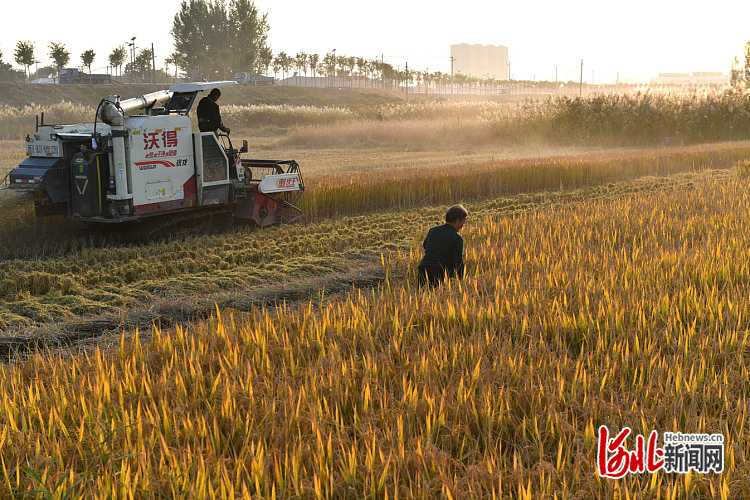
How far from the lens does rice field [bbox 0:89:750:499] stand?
3.20 m

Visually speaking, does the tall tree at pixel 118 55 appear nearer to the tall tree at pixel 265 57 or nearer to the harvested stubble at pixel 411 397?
the tall tree at pixel 265 57

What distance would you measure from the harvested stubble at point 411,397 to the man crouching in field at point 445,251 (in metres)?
0.68

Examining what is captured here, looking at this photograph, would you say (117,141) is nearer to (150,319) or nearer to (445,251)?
(150,319)

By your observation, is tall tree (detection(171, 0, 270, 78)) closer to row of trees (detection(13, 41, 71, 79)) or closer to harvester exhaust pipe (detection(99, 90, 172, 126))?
row of trees (detection(13, 41, 71, 79))

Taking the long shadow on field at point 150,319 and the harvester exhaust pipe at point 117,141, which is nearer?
the long shadow on field at point 150,319

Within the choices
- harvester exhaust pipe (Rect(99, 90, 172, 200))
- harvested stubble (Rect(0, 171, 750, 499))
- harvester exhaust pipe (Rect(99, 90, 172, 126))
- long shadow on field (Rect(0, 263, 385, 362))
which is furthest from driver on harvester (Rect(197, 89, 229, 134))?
harvested stubble (Rect(0, 171, 750, 499))

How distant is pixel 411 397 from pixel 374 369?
0.53m

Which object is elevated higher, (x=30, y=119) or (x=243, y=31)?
(x=243, y=31)

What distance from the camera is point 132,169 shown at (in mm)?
9211

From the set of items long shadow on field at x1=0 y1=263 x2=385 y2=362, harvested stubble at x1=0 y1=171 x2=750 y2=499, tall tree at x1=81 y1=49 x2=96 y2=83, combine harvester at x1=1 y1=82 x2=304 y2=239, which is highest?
tall tree at x1=81 y1=49 x2=96 y2=83

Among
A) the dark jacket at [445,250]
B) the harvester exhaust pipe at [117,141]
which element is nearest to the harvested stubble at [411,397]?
the dark jacket at [445,250]

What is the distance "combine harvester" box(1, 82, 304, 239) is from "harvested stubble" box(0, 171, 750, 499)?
4.55m

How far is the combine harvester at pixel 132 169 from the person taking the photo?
9.09 metres

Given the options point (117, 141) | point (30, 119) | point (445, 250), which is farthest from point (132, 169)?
point (30, 119)
